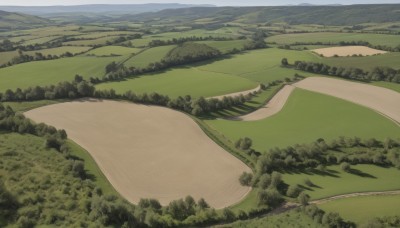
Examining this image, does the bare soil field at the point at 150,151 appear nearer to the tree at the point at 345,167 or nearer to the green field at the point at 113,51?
the tree at the point at 345,167

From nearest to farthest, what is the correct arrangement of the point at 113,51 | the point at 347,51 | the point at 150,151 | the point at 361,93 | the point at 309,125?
1. the point at 150,151
2. the point at 309,125
3. the point at 361,93
4. the point at 347,51
5. the point at 113,51

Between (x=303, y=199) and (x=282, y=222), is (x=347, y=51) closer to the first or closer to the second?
(x=303, y=199)

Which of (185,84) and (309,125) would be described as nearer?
(309,125)

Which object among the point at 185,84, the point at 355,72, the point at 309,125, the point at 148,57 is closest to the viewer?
the point at 309,125

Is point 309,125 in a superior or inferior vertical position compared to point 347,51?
inferior

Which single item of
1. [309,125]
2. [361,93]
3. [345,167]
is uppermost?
[361,93]

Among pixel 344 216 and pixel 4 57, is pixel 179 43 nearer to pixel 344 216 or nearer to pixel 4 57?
pixel 4 57

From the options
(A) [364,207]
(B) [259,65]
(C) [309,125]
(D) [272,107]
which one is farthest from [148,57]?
(A) [364,207]
